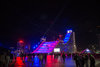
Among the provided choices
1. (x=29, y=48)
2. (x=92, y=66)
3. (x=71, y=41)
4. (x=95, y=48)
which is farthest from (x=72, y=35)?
(x=92, y=66)

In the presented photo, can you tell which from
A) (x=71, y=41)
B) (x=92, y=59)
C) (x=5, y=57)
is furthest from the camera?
(x=71, y=41)

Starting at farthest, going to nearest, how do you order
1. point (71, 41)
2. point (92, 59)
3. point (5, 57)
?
1. point (71, 41)
2. point (92, 59)
3. point (5, 57)

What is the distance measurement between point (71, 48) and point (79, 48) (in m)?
27.1

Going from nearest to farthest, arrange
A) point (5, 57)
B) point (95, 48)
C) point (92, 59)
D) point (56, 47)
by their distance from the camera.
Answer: point (5, 57)
point (92, 59)
point (56, 47)
point (95, 48)

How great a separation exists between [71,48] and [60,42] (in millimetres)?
9681

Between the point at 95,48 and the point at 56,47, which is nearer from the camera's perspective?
the point at 56,47

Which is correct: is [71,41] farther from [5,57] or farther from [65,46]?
[5,57]

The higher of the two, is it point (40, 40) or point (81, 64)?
point (40, 40)

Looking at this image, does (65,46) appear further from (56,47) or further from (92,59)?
(92,59)

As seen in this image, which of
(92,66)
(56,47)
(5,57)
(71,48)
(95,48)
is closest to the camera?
(5,57)

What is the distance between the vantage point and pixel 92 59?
1220 cm

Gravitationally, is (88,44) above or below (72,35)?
below

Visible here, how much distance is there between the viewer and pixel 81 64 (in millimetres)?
13250

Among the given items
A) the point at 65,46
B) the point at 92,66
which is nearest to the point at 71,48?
the point at 65,46
